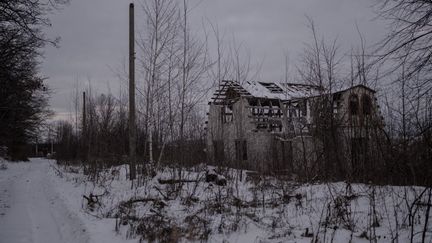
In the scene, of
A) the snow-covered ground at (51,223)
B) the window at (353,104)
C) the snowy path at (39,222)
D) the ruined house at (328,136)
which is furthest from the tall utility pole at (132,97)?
the window at (353,104)

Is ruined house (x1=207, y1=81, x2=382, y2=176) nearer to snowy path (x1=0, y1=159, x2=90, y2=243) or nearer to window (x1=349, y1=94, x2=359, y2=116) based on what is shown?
window (x1=349, y1=94, x2=359, y2=116)

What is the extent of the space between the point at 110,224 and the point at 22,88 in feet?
34.1

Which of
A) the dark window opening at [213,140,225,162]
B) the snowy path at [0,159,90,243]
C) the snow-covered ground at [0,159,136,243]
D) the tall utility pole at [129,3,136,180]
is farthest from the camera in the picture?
the tall utility pole at [129,3,136,180]

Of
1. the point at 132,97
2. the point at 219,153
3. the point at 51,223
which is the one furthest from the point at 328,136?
the point at 51,223

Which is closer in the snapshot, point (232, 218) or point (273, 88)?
point (232, 218)

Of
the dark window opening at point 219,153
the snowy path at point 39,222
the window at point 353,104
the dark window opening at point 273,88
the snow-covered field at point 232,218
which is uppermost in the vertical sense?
the dark window opening at point 273,88

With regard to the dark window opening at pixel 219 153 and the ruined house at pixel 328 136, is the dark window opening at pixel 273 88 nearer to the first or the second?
the ruined house at pixel 328 136

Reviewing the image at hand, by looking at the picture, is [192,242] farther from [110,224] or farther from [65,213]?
[65,213]

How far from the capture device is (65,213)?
7.89m

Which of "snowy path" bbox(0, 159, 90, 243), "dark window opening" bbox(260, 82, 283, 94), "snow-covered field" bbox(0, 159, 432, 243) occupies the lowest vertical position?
"snowy path" bbox(0, 159, 90, 243)

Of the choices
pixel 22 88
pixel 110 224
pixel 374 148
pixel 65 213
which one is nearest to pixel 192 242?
pixel 110 224

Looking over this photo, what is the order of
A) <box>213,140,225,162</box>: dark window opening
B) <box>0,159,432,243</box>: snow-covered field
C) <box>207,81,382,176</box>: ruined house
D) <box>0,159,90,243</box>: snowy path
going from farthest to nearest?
<box>213,140,225,162</box>: dark window opening, <box>207,81,382,176</box>: ruined house, <box>0,159,90,243</box>: snowy path, <box>0,159,432,243</box>: snow-covered field

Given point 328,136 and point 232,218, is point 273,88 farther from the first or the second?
point 232,218

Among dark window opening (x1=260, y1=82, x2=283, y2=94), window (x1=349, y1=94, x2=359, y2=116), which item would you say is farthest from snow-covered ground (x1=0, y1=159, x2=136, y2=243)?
dark window opening (x1=260, y1=82, x2=283, y2=94)
